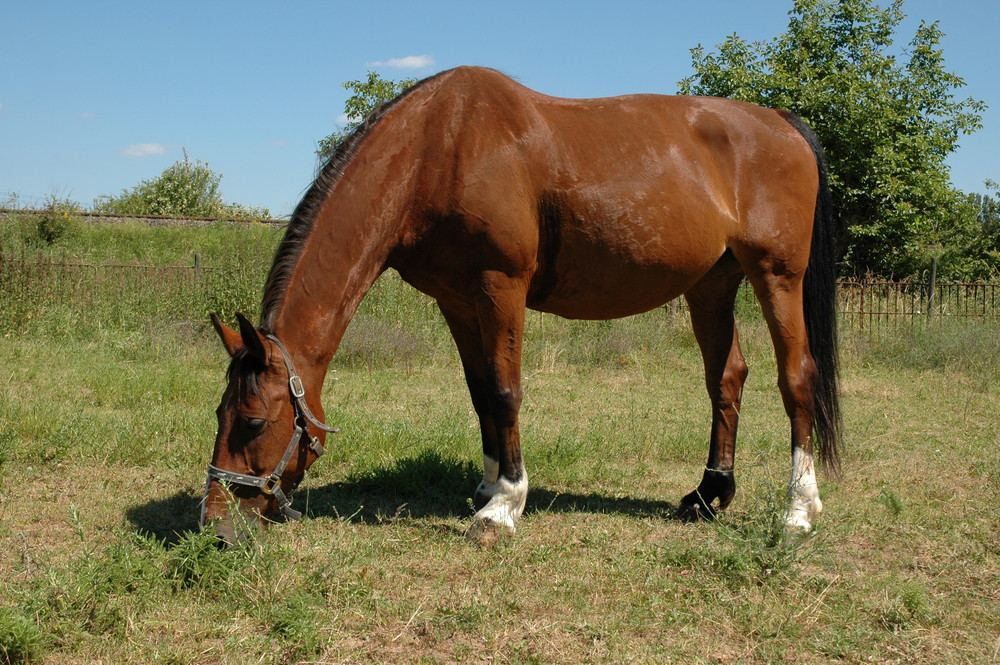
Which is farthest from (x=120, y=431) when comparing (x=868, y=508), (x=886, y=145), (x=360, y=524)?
(x=886, y=145)

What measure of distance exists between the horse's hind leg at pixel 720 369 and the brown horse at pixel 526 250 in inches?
0.5

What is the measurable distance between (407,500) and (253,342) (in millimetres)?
1848

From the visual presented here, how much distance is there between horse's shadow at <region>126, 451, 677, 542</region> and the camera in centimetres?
441

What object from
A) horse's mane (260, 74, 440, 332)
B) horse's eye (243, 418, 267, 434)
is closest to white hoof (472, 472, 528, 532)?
horse's eye (243, 418, 267, 434)

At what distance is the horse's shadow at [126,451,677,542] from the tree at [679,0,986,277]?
63.2ft

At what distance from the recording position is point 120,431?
566cm

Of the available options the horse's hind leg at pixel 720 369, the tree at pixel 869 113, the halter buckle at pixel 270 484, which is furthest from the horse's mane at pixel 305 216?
the tree at pixel 869 113

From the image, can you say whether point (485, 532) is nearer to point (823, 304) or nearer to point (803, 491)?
point (803, 491)

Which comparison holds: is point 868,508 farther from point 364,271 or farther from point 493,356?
point 364,271

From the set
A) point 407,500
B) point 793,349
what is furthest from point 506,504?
point 793,349

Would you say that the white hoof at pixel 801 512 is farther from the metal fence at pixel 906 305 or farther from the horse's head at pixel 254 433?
the metal fence at pixel 906 305

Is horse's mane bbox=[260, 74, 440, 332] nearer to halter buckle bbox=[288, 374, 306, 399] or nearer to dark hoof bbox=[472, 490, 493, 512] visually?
halter buckle bbox=[288, 374, 306, 399]

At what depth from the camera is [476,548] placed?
396 cm

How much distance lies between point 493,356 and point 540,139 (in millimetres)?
1218
